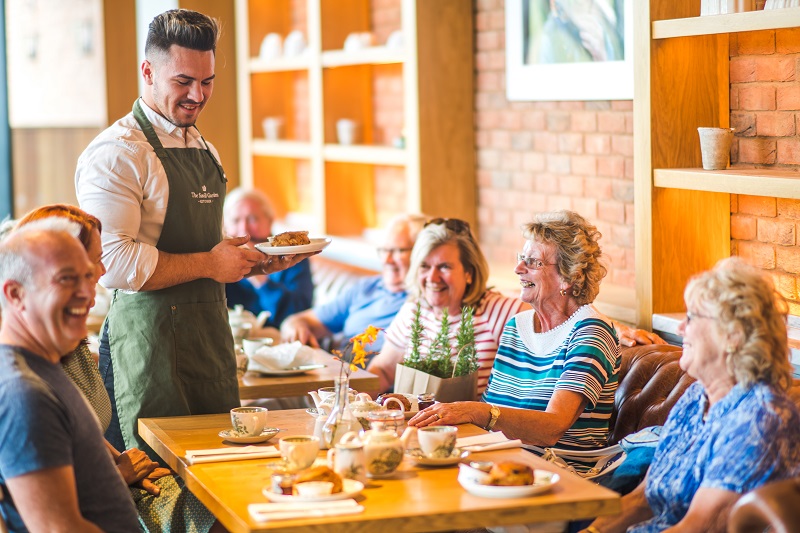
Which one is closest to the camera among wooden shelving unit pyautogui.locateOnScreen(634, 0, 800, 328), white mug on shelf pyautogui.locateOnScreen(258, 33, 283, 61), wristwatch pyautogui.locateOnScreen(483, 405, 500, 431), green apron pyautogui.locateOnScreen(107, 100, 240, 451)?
wristwatch pyautogui.locateOnScreen(483, 405, 500, 431)

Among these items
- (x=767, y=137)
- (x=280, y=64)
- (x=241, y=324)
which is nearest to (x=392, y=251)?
(x=241, y=324)

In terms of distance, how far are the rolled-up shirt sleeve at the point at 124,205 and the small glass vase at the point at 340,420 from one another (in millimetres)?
771

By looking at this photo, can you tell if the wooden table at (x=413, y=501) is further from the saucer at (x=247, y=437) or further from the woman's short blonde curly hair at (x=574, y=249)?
the woman's short blonde curly hair at (x=574, y=249)

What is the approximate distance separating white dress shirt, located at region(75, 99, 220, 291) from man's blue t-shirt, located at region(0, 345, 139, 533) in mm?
867

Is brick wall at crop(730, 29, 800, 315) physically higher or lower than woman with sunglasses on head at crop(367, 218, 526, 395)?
higher

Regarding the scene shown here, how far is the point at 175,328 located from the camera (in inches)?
125

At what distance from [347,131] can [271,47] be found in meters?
1.16

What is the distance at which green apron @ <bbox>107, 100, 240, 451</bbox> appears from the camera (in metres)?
3.15

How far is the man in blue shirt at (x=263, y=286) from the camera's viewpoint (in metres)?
5.57

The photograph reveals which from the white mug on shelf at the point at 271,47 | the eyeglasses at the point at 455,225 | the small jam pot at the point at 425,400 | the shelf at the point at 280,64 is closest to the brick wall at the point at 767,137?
the eyeglasses at the point at 455,225

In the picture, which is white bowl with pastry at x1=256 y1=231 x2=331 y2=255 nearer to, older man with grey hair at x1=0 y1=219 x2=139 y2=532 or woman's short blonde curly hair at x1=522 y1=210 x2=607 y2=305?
woman's short blonde curly hair at x1=522 y1=210 x2=607 y2=305

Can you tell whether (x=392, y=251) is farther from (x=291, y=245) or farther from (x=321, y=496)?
(x=321, y=496)

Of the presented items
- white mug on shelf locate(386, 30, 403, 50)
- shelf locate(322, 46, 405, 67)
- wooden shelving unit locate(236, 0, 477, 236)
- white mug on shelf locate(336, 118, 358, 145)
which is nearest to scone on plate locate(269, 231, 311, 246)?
wooden shelving unit locate(236, 0, 477, 236)

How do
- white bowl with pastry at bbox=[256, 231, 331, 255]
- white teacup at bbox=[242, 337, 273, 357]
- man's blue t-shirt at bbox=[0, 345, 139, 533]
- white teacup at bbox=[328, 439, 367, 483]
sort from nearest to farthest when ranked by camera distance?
man's blue t-shirt at bbox=[0, 345, 139, 533]
white teacup at bbox=[328, 439, 367, 483]
white bowl with pastry at bbox=[256, 231, 331, 255]
white teacup at bbox=[242, 337, 273, 357]
